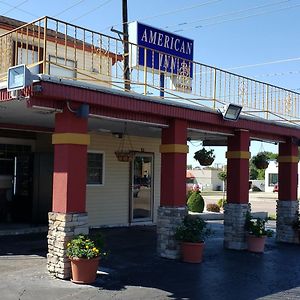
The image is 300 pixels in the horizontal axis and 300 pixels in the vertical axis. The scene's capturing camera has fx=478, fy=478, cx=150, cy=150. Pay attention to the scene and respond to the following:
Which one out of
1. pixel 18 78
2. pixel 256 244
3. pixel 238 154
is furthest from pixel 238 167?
pixel 18 78

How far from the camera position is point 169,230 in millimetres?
10984

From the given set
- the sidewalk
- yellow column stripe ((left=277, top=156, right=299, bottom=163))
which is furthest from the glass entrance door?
yellow column stripe ((left=277, top=156, right=299, bottom=163))

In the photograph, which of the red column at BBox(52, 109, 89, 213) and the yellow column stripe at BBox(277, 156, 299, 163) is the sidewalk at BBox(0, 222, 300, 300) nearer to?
the red column at BBox(52, 109, 89, 213)

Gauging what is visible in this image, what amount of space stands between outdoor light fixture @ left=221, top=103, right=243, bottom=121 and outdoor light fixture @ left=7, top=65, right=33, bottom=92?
5.56 meters

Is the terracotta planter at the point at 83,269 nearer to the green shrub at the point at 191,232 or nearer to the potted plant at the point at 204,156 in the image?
the green shrub at the point at 191,232

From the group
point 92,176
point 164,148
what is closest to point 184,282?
point 164,148

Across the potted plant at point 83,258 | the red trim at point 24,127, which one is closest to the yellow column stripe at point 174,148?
the potted plant at point 83,258

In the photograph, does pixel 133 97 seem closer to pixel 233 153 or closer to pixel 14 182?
pixel 233 153

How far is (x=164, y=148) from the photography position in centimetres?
1142

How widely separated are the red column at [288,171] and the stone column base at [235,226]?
8.74 ft

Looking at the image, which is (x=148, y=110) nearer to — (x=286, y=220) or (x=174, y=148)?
(x=174, y=148)

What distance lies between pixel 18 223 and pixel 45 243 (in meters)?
2.81

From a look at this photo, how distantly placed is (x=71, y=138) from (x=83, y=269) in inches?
95.0

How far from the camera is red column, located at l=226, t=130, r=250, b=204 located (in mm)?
13070
